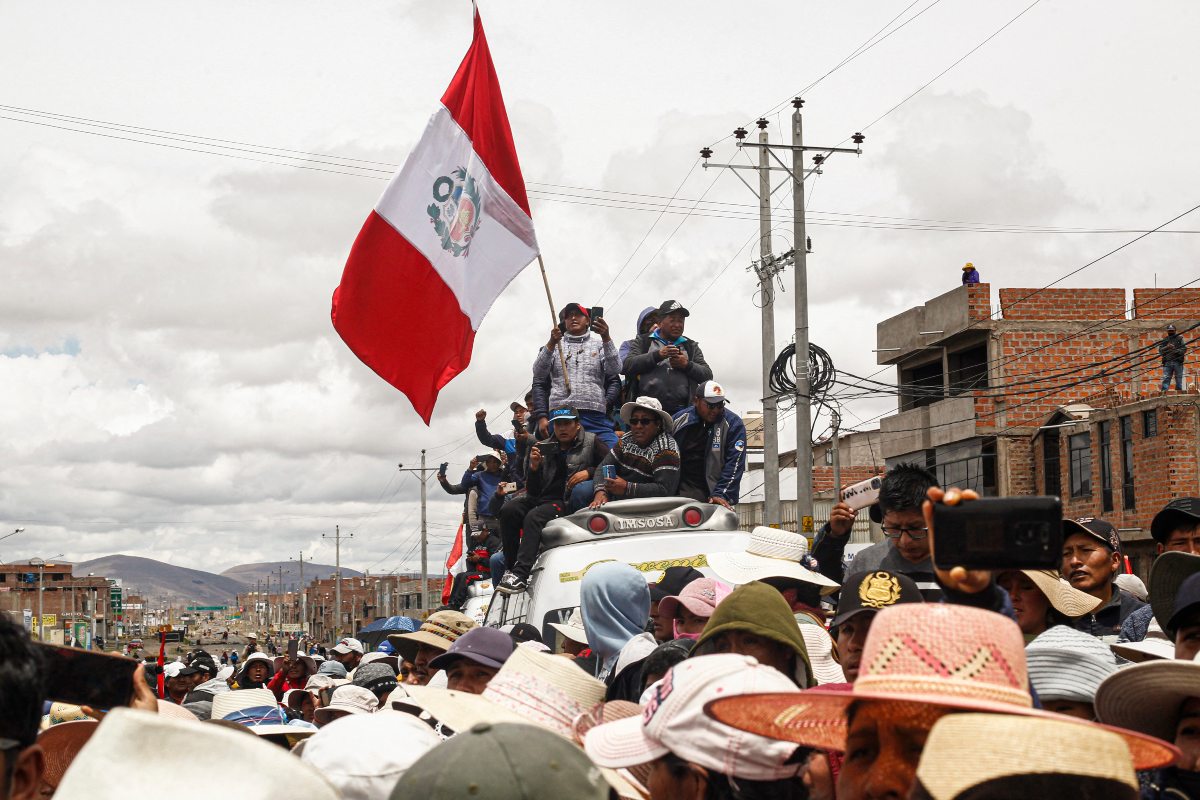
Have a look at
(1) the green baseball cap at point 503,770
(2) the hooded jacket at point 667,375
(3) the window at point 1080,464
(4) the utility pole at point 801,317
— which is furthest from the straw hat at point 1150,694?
(3) the window at point 1080,464

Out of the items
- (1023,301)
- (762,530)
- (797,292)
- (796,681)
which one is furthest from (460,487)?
(1023,301)

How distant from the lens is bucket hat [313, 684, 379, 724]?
6980 mm

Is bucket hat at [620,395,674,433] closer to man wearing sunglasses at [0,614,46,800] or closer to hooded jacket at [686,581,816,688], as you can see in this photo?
hooded jacket at [686,581,816,688]

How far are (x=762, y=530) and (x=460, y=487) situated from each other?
1354 centimetres

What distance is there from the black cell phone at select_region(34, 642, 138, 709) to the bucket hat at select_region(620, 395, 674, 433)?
656 centimetres

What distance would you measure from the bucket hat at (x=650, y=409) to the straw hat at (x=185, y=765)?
25.0ft

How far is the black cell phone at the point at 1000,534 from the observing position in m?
2.64

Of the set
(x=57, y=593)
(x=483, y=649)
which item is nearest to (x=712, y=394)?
(x=483, y=649)

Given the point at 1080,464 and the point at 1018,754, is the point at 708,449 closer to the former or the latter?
the point at 1018,754

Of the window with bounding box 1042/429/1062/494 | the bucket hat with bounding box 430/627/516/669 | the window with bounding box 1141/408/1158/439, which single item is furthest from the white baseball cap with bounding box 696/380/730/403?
the window with bounding box 1042/429/1062/494

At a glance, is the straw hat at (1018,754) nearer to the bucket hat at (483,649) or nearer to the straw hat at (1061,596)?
the straw hat at (1061,596)

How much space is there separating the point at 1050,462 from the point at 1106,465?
388 centimetres

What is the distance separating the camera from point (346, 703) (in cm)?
709

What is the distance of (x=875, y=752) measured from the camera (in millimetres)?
2602
